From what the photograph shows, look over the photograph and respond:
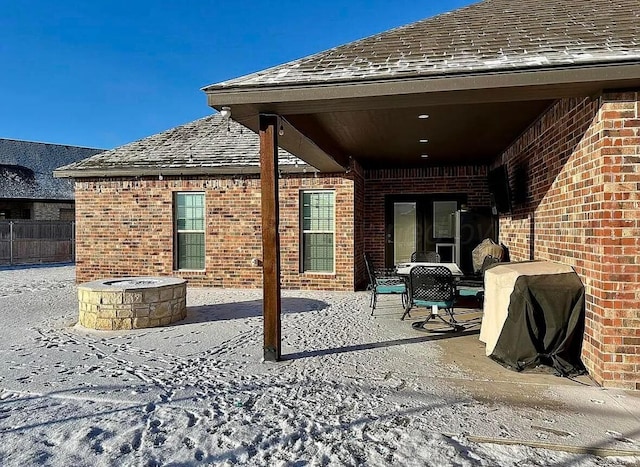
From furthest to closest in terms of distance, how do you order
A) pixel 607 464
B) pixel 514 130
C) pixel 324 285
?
pixel 324 285 < pixel 514 130 < pixel 607 464

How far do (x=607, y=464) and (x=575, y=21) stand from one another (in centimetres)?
432

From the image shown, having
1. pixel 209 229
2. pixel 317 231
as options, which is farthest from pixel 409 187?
pixel 209 229

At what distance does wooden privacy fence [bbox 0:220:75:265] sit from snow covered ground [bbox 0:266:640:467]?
1353 centimetres

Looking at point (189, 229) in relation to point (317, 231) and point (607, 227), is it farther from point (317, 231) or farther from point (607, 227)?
point (607, 227)

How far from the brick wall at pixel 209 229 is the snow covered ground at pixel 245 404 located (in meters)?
3.62

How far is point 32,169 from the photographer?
2286 cm

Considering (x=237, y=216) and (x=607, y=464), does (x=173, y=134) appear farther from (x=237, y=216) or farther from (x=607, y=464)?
(x=607, y=464)

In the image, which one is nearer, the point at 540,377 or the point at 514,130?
the point at 540,377

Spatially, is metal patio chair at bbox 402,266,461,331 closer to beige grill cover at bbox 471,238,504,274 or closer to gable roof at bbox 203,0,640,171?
gable roof at bbox 203,0,640,171

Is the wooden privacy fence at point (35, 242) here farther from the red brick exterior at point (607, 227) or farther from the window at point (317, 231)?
the red brick exterior at point (607, 227)

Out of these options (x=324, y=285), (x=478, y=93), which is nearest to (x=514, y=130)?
(x=478, y=93)

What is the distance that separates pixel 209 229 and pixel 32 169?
1900cm

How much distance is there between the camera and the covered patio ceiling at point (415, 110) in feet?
11.9

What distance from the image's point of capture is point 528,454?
2.62 m
